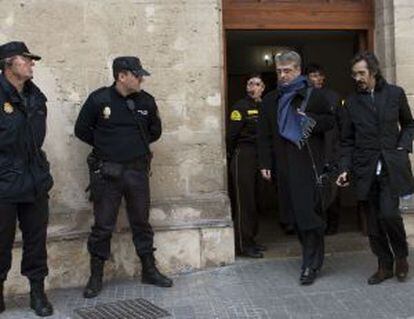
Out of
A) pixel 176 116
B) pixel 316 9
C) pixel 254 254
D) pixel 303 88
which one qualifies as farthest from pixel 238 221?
pixel 316 9

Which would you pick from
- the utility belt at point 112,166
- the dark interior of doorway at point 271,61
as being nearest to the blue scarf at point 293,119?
the utility belt at point 112,166

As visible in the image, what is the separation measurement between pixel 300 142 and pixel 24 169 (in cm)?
228

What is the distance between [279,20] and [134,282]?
302cm

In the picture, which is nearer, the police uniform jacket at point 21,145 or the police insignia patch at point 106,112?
the police uniform jacket at point 21,145

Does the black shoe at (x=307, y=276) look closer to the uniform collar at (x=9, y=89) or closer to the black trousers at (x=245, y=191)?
the black trousers at (x=245, y=191)

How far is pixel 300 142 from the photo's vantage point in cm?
584

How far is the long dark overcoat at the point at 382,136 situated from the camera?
5.63 m

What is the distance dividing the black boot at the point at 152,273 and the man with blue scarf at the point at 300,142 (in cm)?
120

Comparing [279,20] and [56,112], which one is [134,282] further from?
[279,20]

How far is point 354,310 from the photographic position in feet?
17.1

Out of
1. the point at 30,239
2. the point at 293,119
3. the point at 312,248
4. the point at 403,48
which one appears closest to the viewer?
the point at 30,239

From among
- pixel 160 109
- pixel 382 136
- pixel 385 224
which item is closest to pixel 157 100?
pixel 160 109

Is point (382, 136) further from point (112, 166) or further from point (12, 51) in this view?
point (12, 51)

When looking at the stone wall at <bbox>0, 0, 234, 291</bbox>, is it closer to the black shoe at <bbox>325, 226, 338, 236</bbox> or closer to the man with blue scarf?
the man with blue scarf
